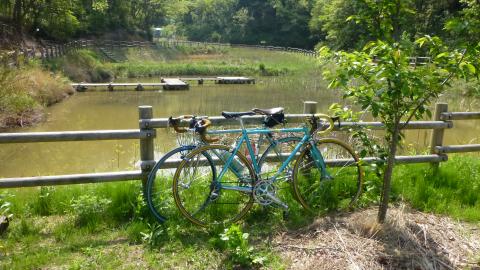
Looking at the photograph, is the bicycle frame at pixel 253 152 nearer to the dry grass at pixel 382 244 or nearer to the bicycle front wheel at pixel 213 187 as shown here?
the bicycle front wheel at pixel 213 187

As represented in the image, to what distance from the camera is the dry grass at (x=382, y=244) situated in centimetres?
382

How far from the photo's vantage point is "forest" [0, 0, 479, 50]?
88.7 feet

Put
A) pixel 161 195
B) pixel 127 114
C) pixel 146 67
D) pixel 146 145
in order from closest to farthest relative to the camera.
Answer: pixel 161 195 → pixel 146 145 → pixel 127 114 → pixel 146 67

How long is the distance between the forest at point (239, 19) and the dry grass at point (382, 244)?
2.03 meters

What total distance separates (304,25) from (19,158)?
68.3 m

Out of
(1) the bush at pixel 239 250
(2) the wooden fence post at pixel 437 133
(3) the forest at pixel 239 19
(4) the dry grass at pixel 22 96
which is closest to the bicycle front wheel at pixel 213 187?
(1) the bush at pixel 239 250

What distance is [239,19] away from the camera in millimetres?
81000

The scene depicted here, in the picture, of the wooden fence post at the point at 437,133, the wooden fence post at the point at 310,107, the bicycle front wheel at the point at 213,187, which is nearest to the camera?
the bicycle front wheel at the point at 213,187

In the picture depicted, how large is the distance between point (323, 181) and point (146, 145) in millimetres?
2095

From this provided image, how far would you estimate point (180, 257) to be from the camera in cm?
387

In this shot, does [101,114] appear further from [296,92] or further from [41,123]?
[296,92]

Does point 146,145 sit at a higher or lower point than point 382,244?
higher

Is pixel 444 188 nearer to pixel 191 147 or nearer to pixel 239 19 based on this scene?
pixel 191 147

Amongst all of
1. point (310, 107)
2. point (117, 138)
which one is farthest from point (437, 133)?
point (117, 138)
